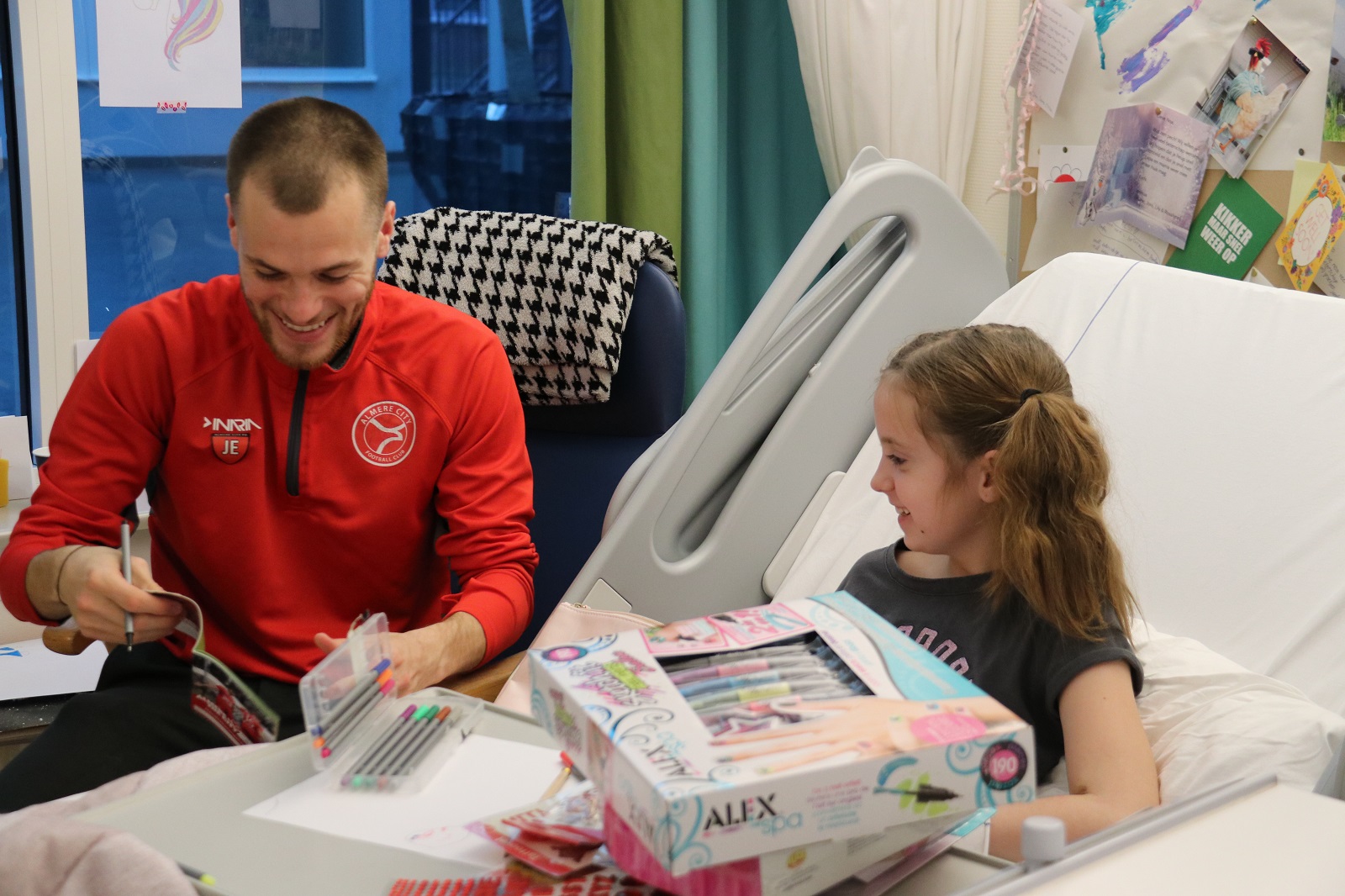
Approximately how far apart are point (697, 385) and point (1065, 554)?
1.74 metres

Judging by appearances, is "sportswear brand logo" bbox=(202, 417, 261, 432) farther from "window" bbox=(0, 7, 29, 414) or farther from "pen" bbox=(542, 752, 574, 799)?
"window" bbox=(0, 7, 29, 414)

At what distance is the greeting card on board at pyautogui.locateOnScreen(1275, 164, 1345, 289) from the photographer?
6.31ft

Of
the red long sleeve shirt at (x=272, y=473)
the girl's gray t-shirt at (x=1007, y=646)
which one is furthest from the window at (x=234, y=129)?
the girl's gray t-shirt at (x=1007, y=646)

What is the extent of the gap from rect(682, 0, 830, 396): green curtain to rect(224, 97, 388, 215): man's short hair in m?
1.33

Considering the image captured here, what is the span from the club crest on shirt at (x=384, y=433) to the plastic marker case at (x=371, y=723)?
19.6 inches

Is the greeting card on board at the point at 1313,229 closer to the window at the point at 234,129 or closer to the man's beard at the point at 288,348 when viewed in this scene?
the man's beard at the point at 288,348

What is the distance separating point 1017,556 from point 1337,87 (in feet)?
4.07

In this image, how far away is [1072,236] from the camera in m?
2.39

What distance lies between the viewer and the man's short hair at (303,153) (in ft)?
4.56

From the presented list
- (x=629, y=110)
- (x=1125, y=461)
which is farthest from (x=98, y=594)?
(x=629, y=110)

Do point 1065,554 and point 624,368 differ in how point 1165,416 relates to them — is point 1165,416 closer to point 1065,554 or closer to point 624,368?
point 1065,554

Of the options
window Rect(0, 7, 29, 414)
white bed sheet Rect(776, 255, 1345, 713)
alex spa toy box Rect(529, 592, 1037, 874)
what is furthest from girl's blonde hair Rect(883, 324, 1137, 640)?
window Rect(0, 7, 29, 414)

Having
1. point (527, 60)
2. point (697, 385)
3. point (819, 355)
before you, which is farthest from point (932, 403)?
point (527, 60)

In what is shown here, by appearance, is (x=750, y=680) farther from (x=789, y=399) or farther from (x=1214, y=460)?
(x=789, y=399)
